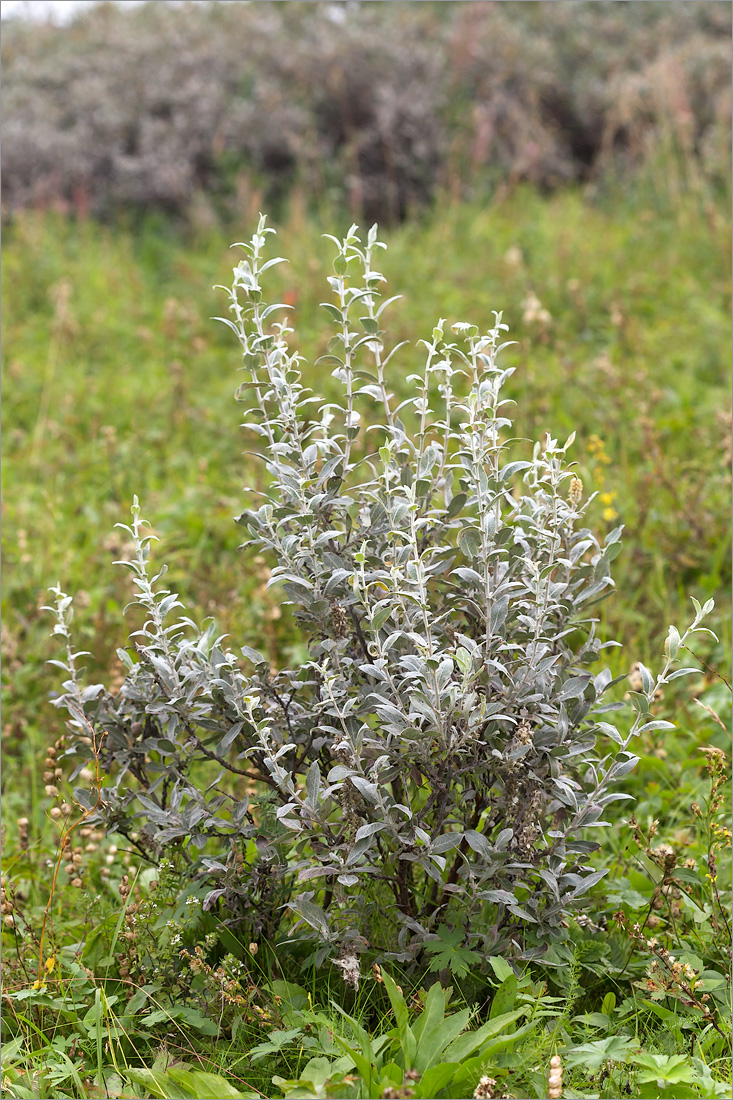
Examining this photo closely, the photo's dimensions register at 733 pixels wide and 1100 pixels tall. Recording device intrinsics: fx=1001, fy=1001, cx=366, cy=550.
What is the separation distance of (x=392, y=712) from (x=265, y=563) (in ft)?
6.50

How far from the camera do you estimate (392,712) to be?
70.4 inches

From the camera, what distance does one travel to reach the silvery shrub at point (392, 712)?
1846mm

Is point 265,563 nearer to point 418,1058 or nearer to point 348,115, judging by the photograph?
point 418,1058

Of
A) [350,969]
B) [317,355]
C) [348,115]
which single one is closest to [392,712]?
[350,969]

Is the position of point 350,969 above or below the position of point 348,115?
below

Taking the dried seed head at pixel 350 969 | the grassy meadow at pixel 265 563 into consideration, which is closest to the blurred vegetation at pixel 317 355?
the grassy meadow at pixel 265 563

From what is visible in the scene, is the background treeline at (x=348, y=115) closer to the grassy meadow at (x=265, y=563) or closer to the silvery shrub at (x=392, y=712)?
the grassy meadow at (x=265, y=563)

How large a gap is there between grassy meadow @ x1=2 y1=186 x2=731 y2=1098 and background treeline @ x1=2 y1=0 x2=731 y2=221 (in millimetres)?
454

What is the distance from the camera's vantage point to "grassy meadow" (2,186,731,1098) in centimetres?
190

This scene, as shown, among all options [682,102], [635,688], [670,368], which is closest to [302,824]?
[635,688]

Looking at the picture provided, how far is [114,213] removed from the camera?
794cm

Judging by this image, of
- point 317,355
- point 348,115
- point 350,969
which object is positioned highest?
point 348,115

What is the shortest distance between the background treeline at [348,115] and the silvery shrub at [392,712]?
5.52m

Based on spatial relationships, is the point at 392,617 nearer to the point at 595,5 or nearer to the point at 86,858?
the point at 86,858
